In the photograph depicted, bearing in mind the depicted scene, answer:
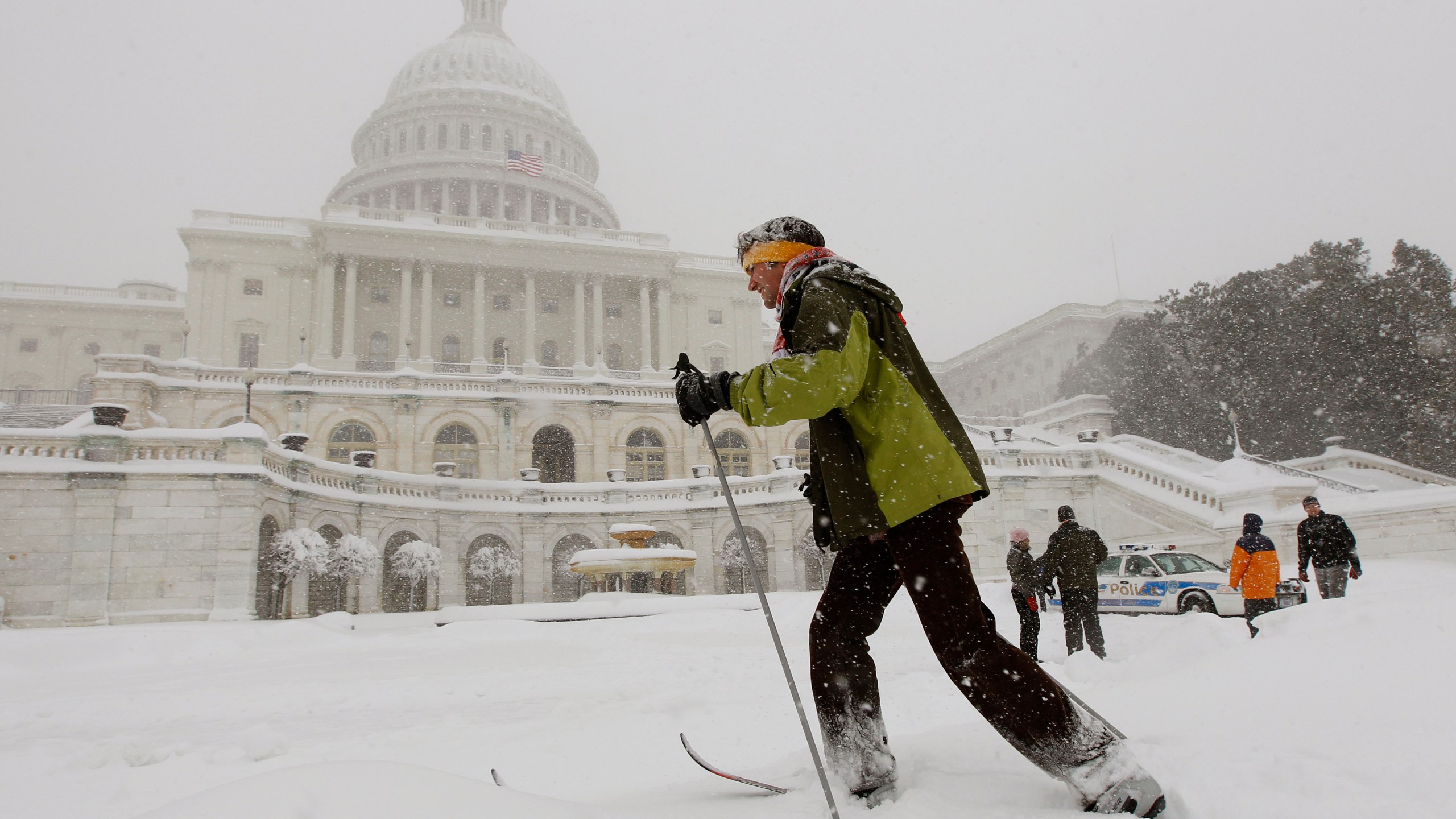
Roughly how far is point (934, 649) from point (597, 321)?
5245 cm

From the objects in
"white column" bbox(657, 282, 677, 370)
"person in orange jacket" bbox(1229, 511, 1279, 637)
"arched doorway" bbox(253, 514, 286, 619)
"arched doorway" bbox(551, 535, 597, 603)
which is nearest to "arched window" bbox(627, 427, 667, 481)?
"arched doorway" bbox(551, 535, 597, 603)

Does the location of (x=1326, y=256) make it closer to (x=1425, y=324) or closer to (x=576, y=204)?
(x=1425, y=324)

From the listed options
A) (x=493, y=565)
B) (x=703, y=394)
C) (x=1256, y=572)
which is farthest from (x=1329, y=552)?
(x=493, y=565)

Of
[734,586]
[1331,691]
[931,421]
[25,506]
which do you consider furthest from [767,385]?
[734,586]

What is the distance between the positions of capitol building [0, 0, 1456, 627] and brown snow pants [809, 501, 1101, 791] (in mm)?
10635

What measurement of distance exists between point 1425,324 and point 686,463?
2892 centimetres

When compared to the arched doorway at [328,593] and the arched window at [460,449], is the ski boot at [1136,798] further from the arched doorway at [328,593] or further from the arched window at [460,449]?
the arched window at [460,449]

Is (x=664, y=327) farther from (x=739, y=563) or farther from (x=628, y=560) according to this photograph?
(x=628, y=560)

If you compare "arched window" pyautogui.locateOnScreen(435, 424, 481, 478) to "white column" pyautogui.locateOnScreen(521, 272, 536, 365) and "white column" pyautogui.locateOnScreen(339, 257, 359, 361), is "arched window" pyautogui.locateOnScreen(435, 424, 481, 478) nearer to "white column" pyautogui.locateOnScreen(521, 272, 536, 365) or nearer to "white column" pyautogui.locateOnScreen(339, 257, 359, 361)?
"white column" pyautogui.locateOnScreen(339, 257, 359, 361)

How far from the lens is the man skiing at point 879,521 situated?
250cm

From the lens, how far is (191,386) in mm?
32469

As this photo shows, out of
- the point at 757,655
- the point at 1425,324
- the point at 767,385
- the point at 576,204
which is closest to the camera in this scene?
the point at 767,385

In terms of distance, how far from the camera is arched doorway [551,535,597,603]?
91.2 feet

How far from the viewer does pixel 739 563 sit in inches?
1049
